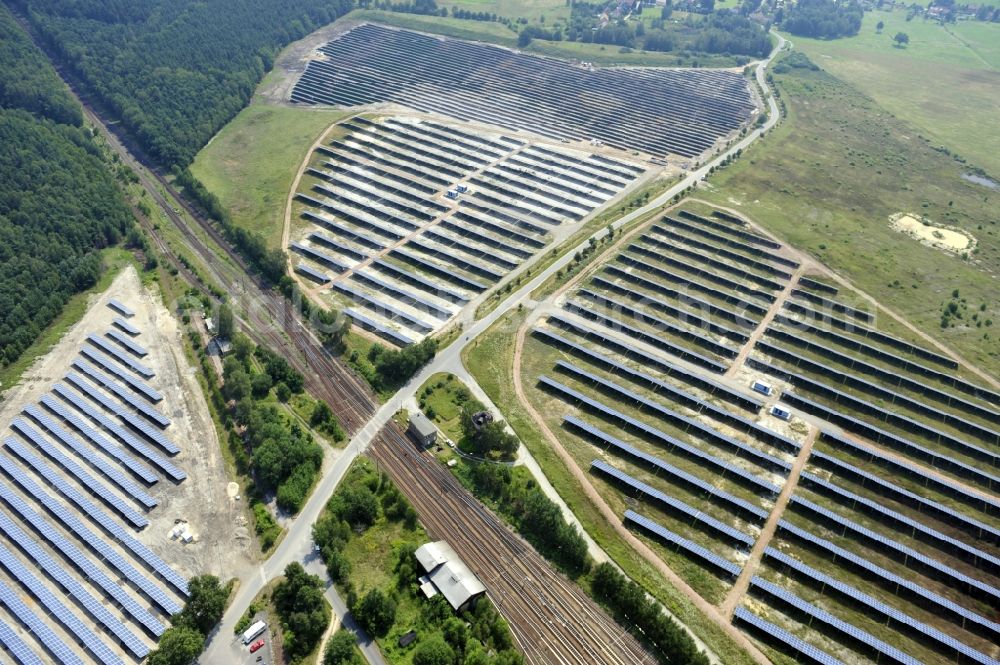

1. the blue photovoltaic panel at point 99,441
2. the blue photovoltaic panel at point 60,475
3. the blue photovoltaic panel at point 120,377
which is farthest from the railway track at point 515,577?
the blue photovoltaic panel at point 120,377

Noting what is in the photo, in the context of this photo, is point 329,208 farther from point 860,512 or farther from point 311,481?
point 860,512

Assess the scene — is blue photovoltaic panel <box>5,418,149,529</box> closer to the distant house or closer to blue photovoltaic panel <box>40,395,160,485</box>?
blue photovoltaic panel <box>40,395,160,485</box>

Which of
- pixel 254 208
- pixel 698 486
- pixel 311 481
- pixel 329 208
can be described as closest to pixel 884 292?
pixel 698 486

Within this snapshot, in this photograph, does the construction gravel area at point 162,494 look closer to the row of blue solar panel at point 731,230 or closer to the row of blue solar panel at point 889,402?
the row of blue solar panel at point 889,402

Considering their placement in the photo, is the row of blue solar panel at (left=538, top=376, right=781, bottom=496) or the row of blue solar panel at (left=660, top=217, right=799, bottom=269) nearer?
the row of blue solar panel at (left=538, top=376, right=781, bottom=496)

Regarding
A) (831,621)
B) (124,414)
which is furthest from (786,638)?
(124,414)

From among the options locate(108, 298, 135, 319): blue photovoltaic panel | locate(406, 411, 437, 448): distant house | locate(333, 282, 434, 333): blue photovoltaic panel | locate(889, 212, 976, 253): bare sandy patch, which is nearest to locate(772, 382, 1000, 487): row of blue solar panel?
locate(406, 411, 437, 448): distant house

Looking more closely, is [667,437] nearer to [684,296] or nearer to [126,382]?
[684,296]
